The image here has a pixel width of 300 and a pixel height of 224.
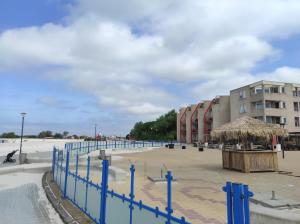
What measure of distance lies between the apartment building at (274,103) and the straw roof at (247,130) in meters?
34.8

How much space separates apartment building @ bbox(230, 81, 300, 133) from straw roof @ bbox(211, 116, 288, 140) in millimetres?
34769

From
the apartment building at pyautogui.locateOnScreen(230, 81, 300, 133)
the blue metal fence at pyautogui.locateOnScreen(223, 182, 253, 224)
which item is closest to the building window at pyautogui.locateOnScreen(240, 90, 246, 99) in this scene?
the apartment building at pyautogui.locateOnScreen(230, 81, 300, 133)

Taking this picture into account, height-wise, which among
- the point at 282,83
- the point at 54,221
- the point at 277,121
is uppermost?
the point at 282,83

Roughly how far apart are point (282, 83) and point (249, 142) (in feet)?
127

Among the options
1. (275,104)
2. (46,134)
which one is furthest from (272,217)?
(46,134)

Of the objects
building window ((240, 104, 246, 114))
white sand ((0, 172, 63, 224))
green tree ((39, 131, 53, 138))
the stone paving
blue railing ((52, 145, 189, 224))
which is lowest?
white sand ((0, 172, 63, 224))

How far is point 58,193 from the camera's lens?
11.1 metres

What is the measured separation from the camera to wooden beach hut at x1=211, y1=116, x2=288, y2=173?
16781mm

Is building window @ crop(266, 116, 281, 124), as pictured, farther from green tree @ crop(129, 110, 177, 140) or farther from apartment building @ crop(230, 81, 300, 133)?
green tree @ crop(129, 110, 177, 140)

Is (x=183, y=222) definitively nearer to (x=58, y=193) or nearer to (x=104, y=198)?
(x=104, y=198)

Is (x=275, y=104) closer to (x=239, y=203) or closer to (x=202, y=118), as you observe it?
(x=202, y=118)

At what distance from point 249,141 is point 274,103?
37.7 m

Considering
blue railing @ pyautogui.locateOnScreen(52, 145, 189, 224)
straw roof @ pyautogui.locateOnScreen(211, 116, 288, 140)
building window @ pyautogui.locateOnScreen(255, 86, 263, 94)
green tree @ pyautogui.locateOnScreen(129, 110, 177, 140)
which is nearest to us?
blue railing @ pyautogui.locateOnScreen(52, 145, 189, 224)

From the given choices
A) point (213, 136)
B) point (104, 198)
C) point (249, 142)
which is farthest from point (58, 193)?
point (249, 142)
